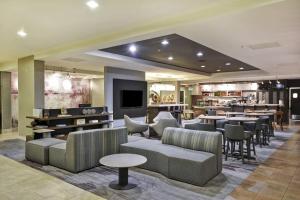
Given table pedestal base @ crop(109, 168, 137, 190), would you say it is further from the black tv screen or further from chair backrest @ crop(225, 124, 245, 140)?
the black tv screen

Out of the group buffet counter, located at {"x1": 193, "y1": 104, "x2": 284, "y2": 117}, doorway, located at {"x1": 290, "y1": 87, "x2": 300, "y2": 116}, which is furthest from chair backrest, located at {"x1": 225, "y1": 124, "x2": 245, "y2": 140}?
doorway, located at {"x1": 290, "y1": 87, "x2": 300, "y2": 116}

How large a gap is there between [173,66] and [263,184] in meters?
7.07

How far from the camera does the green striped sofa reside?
3.97m

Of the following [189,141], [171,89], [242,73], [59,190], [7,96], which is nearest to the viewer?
[59,190]

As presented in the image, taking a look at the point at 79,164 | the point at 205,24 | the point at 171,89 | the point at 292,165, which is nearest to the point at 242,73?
the point at 171,89

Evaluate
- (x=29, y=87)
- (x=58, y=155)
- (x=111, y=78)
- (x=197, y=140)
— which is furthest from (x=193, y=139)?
(x=29, y=87)

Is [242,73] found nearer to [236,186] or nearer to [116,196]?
[236,186]

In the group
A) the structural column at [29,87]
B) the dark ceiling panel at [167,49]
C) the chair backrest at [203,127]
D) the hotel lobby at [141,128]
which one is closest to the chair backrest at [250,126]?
the hotel lobby at [141,128]

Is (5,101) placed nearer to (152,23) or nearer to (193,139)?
(152,23)

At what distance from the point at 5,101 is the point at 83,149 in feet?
24.5

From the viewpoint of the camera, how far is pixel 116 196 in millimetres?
3123

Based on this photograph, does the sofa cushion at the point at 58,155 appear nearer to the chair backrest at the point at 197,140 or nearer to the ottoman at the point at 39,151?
the ottoman at the point at 39,151

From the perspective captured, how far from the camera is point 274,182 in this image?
12.1 feet

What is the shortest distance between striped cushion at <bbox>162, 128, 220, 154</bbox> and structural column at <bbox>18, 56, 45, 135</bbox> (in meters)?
4.83
